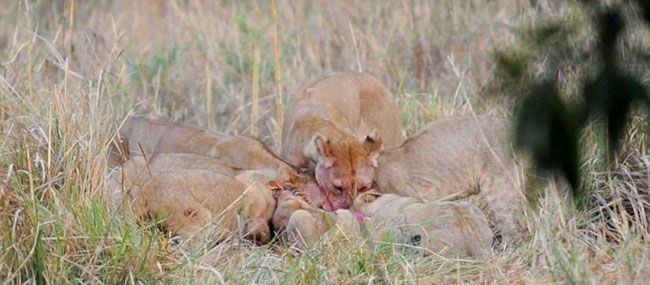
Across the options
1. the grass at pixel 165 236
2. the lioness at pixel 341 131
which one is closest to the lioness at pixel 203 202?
the grass at pixel 165 236

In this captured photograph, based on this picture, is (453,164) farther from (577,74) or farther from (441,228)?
(577,74)

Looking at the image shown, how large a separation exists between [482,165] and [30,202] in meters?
1.91

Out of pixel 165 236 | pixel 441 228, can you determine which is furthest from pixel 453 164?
pixel 165 236

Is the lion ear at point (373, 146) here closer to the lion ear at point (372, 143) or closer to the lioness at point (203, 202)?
the lion ear at point (372, 143)

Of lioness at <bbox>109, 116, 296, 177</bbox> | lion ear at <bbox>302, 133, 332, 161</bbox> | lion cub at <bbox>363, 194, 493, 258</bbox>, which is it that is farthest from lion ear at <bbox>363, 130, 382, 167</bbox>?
lion cub at <bbox>363, 194, 493, 258</bbox>

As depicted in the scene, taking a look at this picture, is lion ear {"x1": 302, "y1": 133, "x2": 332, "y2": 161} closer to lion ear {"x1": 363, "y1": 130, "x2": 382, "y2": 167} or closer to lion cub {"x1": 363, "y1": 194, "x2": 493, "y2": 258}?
lion ear {"x1": 363, "y1": 130, "x2": 382, "y2": 167}

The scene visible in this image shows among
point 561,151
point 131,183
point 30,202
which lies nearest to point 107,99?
point 131,183

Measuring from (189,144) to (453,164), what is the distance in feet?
3.80

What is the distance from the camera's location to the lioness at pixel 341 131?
5.70 metres

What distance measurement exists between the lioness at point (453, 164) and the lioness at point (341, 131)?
0.12 metres

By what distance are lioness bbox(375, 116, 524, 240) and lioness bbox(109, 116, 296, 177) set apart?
1.45 ft

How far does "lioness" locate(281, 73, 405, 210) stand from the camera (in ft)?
18.7

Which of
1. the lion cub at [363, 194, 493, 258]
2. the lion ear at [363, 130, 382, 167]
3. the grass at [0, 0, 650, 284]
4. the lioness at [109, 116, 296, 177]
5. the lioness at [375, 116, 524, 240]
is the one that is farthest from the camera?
the lioness at [109, 116, 296, 177]

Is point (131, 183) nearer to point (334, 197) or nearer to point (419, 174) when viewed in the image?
point (334, 197)
